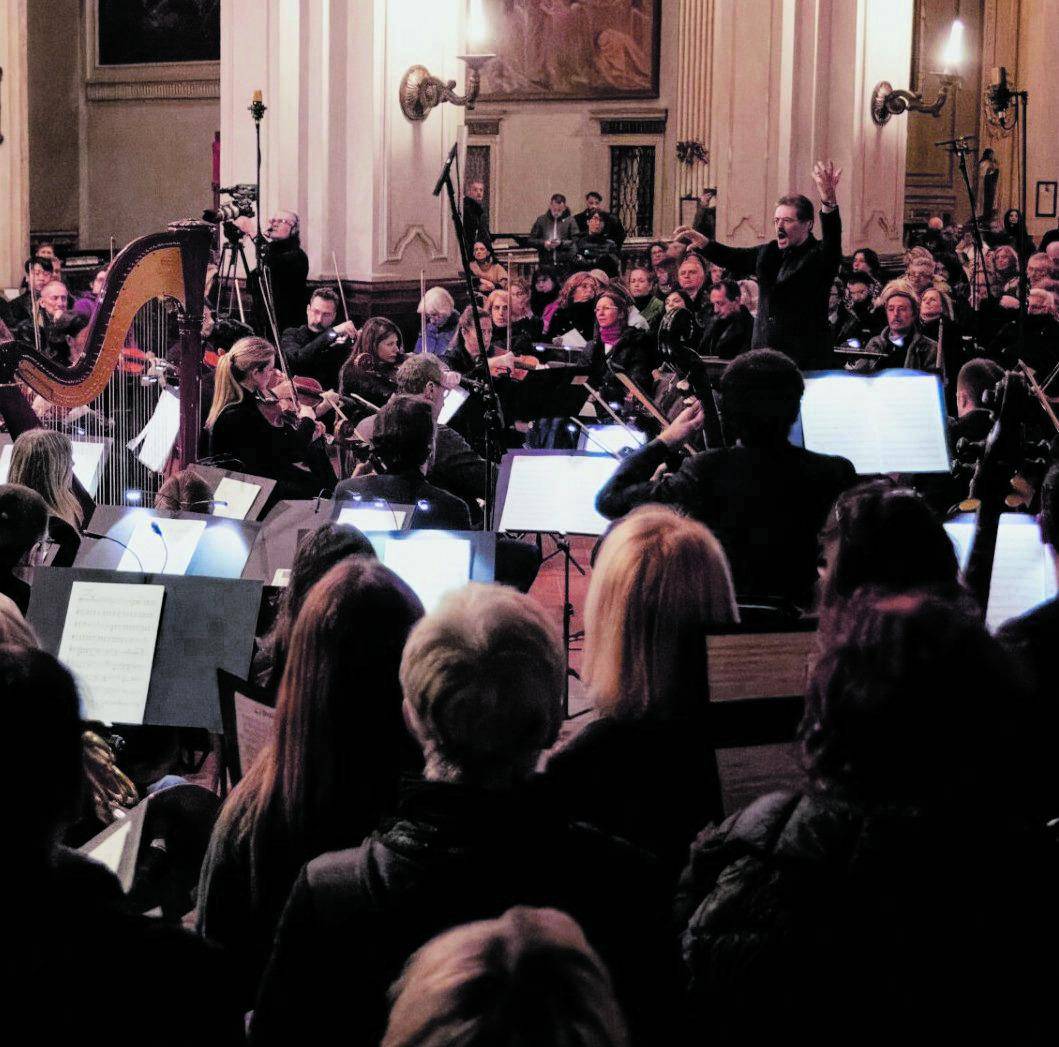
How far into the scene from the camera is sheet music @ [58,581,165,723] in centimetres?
375

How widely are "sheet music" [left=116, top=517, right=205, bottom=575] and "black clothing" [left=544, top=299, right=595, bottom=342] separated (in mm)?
5886

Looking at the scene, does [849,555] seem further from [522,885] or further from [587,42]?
[587,42]

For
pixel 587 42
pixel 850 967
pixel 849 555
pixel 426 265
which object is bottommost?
pixel 850 967

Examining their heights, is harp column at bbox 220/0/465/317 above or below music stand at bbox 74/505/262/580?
above

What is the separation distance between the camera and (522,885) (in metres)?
1.87

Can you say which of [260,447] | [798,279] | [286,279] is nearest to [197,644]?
[260,447]

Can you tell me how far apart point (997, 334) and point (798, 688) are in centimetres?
632

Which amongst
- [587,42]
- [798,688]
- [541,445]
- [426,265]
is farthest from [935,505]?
[587,42]

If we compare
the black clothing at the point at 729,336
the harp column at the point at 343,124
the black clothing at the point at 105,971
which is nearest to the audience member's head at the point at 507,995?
the black clothing at the point at 105,971

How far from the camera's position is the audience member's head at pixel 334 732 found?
2318 mm

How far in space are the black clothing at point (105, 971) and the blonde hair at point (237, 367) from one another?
4.69 metres

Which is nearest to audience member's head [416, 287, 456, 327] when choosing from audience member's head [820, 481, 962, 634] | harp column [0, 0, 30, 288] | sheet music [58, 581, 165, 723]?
harp column [0, 0, 30, 288]

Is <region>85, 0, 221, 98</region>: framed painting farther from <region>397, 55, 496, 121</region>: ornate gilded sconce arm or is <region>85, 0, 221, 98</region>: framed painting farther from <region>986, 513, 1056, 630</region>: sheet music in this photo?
<region>986, 513, 1056, 630</region>: sheet music

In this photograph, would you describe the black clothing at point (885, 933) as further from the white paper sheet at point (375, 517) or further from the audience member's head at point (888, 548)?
the white paper sheet at point (375, 517)
